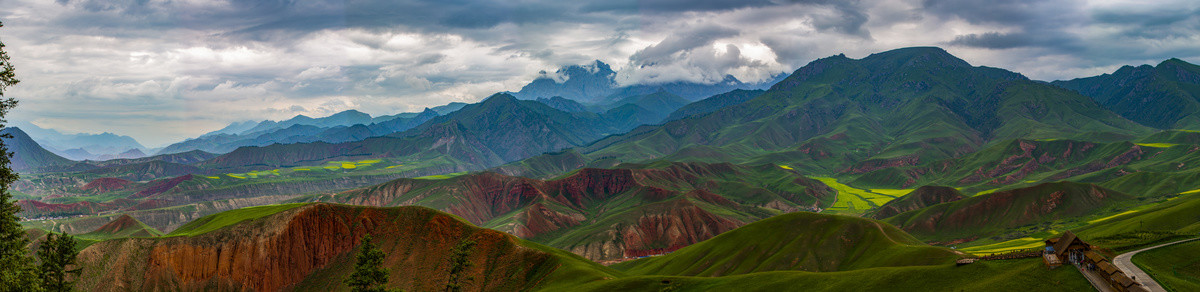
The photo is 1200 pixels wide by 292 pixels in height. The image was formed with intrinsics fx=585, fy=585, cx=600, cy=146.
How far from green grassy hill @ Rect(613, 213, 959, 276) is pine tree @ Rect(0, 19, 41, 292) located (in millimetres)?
137057

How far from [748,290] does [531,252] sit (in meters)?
60.6

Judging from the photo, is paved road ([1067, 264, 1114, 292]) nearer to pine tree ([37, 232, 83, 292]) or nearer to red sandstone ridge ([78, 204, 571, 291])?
red sandstone ridge ([78, 204, 571, 291])

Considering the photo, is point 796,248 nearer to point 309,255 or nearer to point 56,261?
point 309,255

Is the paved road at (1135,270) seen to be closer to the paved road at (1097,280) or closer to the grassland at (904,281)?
Result: the paved road at (1097,280)

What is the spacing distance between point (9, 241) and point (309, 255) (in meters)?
106

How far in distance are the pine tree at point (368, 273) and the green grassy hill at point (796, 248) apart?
4229 inches

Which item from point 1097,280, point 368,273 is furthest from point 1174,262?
point 368,273

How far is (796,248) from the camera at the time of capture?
522ft

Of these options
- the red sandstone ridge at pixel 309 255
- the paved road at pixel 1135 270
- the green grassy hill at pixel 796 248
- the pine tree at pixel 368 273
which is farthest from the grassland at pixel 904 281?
the green grassy hill at pixel 796 248

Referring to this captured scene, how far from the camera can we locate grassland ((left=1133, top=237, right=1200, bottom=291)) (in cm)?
5245

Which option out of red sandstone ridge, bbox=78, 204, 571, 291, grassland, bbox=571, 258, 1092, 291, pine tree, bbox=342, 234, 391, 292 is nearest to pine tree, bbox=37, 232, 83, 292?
pine tree, bbox=342, 234, 391, 292

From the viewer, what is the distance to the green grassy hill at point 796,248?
14675 cm

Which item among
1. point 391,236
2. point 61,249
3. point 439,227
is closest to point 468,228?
point 439,227

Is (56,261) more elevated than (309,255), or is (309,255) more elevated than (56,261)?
(56,261)
